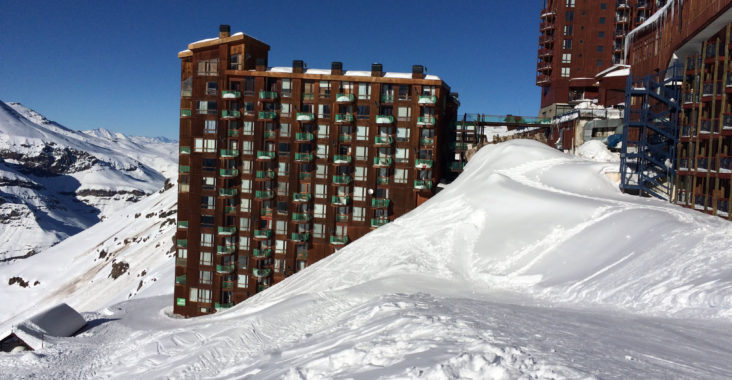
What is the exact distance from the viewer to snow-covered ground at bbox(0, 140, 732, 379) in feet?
51.4

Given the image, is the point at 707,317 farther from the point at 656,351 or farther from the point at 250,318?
the point at 250,318

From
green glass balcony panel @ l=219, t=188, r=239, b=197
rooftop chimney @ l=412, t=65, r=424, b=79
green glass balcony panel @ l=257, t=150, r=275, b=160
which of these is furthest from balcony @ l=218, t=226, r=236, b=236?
rooftop chimney @ l=412, t=65, r=424, b=79

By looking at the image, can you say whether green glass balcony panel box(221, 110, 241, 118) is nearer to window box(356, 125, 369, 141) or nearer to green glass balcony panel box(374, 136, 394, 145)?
window box(356, 125, 369, 141)

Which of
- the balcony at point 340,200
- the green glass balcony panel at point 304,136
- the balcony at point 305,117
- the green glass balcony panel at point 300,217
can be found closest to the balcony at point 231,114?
the balcony at point 305,117

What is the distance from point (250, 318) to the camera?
30.7m

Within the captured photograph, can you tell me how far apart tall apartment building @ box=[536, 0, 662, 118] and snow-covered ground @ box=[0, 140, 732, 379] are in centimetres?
4998

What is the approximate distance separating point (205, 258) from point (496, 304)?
150ft

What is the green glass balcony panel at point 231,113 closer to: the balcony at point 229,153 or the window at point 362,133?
the balcony at point 229,153

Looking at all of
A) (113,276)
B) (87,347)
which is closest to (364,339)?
(87,347)

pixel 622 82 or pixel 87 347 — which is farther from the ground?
pixel 622 82

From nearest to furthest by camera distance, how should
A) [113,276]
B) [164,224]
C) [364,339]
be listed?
[364,339] → [113,276] → [164,224]

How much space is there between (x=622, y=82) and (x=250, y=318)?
7040 cm

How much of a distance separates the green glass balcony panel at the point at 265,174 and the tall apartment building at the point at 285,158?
126 millimetres

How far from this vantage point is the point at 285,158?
5944cm
